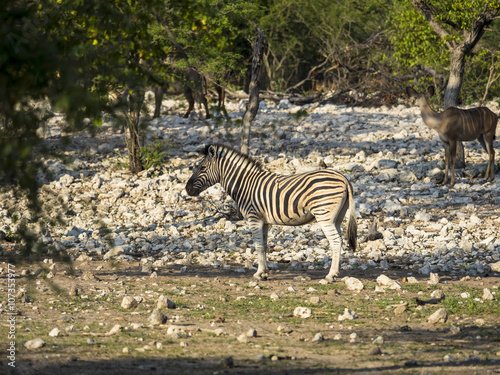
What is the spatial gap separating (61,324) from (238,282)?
102 inches

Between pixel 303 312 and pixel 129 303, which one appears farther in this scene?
pixel 129 303

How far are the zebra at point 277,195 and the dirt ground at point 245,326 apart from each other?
0.56 m

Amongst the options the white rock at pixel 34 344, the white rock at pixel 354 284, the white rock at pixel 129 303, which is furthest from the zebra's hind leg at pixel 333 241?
the white rock at pixel 34 344

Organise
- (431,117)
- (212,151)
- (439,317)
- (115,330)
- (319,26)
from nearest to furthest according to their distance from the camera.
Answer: (115,330)
(439,317)
(212,151)
(431,117)
(319,26)

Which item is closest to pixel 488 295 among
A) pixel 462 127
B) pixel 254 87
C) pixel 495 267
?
pixel 495 267

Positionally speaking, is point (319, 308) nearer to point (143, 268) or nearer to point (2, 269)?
point (143, 268)

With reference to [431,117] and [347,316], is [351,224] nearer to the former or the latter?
[347,316]

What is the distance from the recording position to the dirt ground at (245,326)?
4.60 meters

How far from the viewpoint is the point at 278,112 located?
22625 mm

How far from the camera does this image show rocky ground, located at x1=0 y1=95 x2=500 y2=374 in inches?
202

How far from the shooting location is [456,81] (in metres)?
14.8

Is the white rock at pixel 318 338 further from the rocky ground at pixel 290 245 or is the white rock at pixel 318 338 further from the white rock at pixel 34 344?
the white rock at pixel 34 344

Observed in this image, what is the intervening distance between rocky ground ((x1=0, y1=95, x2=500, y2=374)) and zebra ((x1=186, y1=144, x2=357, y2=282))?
1.34 ft

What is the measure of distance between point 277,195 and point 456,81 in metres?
8.42
